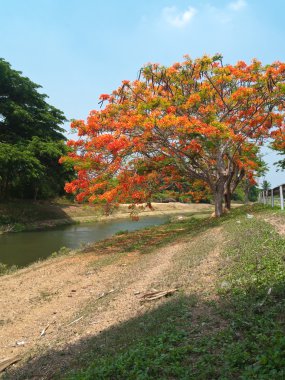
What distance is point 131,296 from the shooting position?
27.2 feet

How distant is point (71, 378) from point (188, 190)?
2056cm

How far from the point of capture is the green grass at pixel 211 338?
4.08m

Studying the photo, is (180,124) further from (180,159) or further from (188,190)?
(188,190)

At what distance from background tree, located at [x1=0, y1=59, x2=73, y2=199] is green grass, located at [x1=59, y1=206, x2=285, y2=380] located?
22596mm

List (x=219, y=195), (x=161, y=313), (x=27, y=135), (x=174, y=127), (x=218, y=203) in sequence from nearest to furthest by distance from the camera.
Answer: (x=161, y=313), (x=174, y=127), (x=219, y=195), (x=218, y=203), (x=27, y=135)

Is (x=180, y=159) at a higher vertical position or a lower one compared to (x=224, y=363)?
higher

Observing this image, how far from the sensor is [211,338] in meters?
4.86

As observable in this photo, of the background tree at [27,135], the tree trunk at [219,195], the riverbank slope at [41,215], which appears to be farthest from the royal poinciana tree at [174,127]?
the background tree at [27,135]

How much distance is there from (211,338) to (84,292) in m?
5.56

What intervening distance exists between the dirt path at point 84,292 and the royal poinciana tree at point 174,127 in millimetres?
3525

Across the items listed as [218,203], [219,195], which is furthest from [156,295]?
[218,203]

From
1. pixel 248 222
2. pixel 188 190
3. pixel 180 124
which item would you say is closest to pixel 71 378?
pixel 248 222

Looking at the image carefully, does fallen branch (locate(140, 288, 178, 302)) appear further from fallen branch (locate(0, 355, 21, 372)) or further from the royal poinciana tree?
the royal poinciana tree

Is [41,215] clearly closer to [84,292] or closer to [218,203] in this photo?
[218,203]
